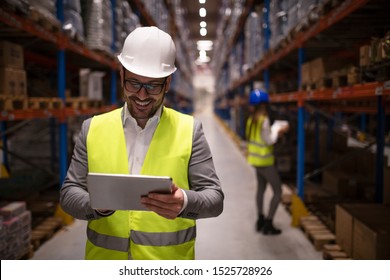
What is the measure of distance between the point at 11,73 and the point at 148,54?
255 cm

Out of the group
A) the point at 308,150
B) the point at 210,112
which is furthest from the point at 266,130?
the point at 210,112

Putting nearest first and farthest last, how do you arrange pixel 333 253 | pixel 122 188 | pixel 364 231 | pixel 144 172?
1. pixel 122 188
2. pixel 144 172
3. pixel 364 231
4. pixel 333 253

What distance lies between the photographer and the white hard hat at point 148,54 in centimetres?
176

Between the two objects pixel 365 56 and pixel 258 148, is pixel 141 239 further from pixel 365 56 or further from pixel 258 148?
A: pixel 258 148

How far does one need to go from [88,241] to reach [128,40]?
93cm

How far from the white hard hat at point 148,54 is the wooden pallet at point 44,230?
2886 mm

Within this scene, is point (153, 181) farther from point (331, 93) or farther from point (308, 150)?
point (308, 150)

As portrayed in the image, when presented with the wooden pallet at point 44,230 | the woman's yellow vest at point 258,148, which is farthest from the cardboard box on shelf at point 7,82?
the woman's yellow vest at point 258,148

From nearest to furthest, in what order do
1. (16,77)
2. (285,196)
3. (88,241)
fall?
(88,241)
(16,77)
(285,196)

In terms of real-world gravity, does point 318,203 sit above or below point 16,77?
below

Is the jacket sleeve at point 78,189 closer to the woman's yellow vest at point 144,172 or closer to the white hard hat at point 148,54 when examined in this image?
the woman's yellow vest at point 144,172

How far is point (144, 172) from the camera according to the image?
173 centimetres

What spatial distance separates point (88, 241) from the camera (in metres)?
1.92

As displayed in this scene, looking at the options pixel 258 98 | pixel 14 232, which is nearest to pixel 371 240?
pixel 258 98
